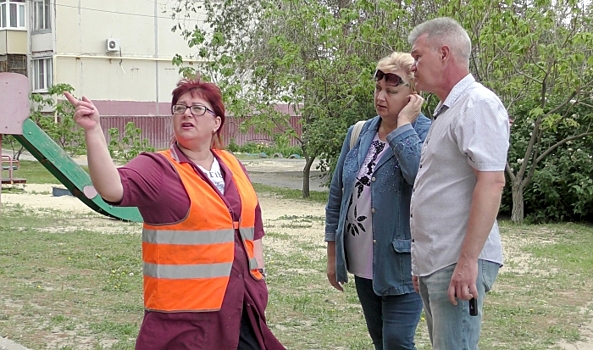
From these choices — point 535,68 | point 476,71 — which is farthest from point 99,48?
point 535,68

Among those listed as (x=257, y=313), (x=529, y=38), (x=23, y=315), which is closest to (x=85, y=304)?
(x=23, y=315)

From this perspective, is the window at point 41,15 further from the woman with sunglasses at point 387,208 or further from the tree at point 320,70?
the woman with sunglasses at point 387,208

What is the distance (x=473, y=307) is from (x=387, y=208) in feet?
2.90

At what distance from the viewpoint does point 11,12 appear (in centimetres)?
4119

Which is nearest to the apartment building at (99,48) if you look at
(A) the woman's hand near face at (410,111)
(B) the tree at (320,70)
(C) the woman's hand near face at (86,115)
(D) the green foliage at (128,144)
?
(B) the tree at (320,70)

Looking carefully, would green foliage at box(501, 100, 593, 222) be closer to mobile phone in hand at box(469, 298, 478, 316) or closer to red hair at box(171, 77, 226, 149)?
red hair at box(171, 77, 226, 149)

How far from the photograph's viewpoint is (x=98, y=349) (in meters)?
6.02

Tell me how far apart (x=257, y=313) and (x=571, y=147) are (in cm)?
1204

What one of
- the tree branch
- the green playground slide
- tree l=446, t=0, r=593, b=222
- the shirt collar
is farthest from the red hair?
the tree branch

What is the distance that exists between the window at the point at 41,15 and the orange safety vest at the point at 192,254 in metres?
38.8

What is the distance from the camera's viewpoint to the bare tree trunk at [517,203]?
48.2 feet

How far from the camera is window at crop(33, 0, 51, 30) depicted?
4025 cm

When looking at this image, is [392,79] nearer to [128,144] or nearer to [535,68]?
[535,68]

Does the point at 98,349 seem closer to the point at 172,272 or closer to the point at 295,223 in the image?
the point at 172,272
